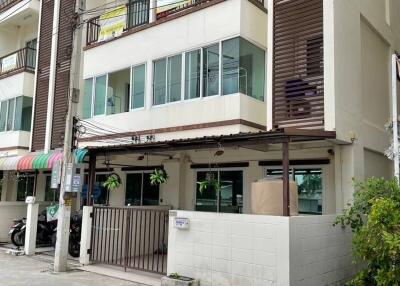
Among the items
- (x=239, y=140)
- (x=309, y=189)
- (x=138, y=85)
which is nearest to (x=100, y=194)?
(x=138, y=85)

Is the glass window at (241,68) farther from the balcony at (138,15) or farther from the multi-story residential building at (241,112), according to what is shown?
the balcony at (138,15)

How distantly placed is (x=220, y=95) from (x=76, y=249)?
20.8ft

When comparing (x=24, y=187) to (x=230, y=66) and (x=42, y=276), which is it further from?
(x=230, y=66)

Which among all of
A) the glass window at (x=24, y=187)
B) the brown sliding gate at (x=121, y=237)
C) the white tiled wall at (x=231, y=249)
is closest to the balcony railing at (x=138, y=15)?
the brown sliding gate at (x=121, y=237)

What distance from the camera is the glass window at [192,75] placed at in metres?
11.8

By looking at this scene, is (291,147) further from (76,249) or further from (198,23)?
(76,249)

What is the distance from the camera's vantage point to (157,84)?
12805 mm

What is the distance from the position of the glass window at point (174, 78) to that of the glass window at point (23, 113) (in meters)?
9.44

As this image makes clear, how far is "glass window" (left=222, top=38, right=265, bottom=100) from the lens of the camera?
36.0ft

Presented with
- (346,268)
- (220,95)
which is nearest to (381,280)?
(346,268)

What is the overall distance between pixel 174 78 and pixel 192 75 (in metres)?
0.70

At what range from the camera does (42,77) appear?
18875 mm

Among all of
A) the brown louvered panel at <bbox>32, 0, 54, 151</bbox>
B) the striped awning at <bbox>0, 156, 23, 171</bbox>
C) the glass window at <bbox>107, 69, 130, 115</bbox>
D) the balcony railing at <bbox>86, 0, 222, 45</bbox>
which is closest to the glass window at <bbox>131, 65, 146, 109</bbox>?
the glass window at <bbox>107, 69, 130, 115</bbox>

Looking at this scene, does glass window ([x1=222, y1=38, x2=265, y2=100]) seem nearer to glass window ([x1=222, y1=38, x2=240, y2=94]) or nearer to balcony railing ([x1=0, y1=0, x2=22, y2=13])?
glass window ([x1=222, y1=38, x2=240, y2=94])
